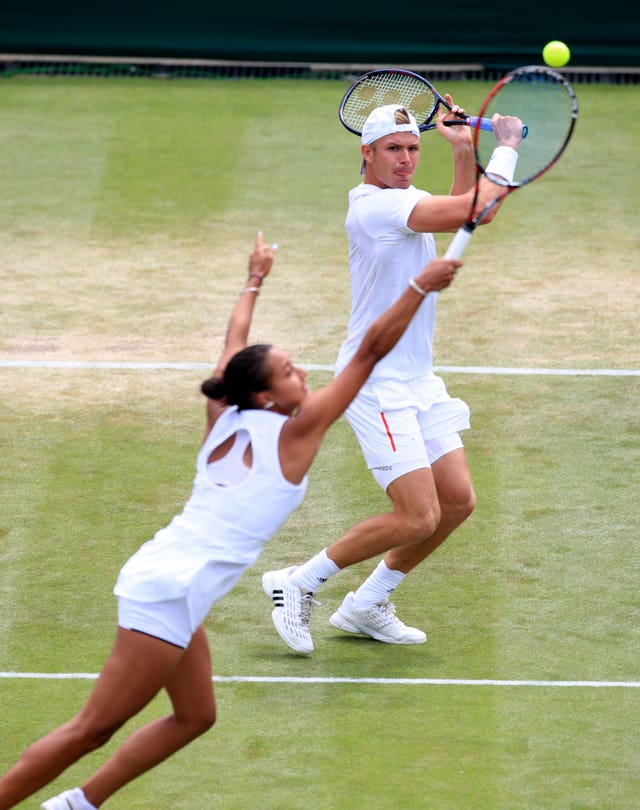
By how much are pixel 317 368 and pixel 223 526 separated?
5170 mm

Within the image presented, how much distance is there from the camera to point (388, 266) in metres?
6.75

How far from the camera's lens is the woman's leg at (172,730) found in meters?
5.16

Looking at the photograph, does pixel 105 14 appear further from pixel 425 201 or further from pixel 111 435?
pixel 425 201

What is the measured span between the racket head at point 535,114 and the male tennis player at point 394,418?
0.23 meters

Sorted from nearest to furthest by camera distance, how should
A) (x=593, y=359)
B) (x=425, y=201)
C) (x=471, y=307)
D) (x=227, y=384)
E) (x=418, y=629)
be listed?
(x=227, y=384) → (x=425, y=201) → (x=418, y=629) → (x=593, y=359) → (x=471, y=307)

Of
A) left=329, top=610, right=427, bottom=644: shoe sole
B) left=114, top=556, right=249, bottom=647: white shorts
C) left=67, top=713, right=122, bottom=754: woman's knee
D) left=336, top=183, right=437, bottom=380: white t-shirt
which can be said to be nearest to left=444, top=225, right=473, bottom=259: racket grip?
left=336, top=183, right=437, bottom=380: white t-shirt

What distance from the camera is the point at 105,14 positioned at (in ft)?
51.4

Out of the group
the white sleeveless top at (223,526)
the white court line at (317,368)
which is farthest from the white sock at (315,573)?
the white court line at (317,368)

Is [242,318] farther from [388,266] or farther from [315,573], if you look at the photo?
[315,573]

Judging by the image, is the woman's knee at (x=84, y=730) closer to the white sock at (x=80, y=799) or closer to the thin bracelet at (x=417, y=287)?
the white sock at (x=80, y=799)

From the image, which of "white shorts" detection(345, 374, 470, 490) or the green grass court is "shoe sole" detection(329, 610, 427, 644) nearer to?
the green grass court

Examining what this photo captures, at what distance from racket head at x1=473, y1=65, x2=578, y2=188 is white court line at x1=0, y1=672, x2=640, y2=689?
219cm

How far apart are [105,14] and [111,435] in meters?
7.78

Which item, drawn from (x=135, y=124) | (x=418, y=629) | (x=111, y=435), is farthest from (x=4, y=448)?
(x=135, y=124)
